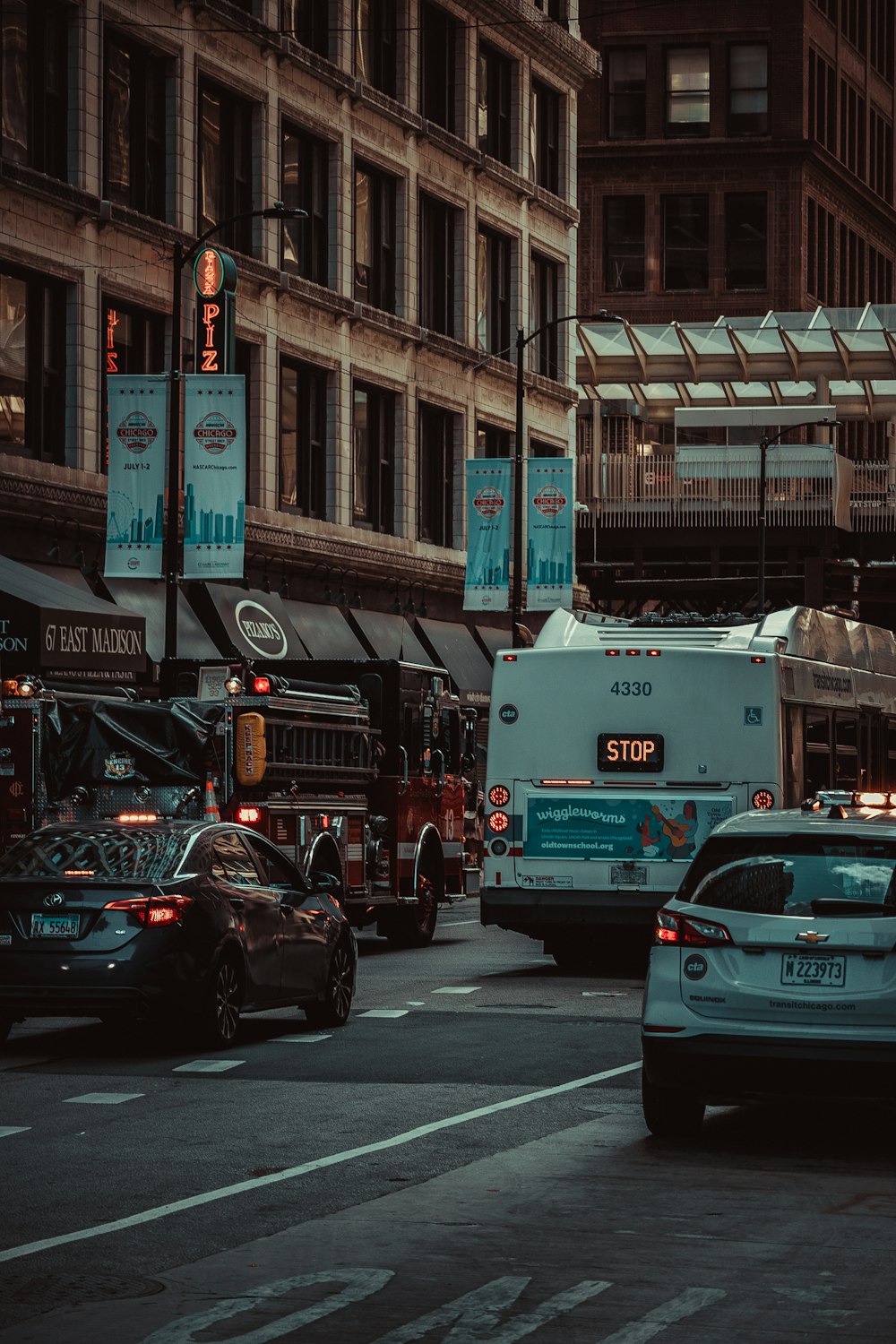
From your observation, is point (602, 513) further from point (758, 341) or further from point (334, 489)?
point (334, 489)

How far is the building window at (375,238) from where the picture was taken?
4741 cm

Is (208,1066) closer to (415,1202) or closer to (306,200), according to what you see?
(415,1202)

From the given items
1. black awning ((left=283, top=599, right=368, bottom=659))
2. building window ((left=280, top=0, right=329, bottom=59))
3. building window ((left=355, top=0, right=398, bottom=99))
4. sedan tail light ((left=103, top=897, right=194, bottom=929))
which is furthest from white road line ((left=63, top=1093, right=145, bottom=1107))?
building window ((left=355, top=0, right=398, bottom=99))

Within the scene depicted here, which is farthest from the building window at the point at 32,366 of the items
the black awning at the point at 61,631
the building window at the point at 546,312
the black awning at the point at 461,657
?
the building window at the point at 546,312

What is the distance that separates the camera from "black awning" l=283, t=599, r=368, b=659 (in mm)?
43281

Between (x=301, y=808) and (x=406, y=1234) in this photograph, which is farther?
(x=301, y=808)

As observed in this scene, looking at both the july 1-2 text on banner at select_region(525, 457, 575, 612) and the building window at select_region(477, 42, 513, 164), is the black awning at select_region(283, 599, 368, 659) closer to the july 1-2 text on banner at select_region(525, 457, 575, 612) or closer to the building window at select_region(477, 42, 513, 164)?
the july 1-2 text on banner at select_region(525, 457, 575, 612)

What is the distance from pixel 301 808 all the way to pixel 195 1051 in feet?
24.5

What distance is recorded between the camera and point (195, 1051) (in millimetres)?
15617

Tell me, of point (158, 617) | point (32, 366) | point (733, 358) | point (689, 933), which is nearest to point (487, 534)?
point (158, 617)

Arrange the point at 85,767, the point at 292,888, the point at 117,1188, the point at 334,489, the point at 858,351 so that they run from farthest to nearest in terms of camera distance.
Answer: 1. the point at 858,351
2. the point at 334,489
3. the point at 85,767
4. the point at 292,888
5. the point at 117,1188

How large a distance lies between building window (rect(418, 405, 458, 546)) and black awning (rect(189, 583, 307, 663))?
335 inches

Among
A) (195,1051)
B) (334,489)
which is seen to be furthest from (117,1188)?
(334,489)

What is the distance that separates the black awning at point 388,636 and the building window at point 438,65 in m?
11.2
